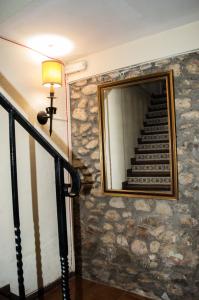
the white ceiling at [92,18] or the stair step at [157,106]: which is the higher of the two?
the white ceiling at [92,18]

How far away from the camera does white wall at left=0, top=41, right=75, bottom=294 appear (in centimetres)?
206

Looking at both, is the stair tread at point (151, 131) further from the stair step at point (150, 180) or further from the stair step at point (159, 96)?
the stair step at point (150, 180)

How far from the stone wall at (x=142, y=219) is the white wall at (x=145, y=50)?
0.07 metres

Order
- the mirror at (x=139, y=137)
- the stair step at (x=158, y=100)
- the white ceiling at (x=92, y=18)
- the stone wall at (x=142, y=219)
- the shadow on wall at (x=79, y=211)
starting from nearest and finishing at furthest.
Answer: the white ceiling at (x=92, y=18) < the stone wall at (x=142, y=219) < the mirror at (x=139, y=137) < the stair step at (x=158, y=100) < the shadow on wall at (x=79, y=211)

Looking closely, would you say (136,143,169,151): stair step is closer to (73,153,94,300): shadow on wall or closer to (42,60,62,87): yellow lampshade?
(73,153,94,300): shadow on wall

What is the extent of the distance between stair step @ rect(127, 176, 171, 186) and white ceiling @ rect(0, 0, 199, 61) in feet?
4.26

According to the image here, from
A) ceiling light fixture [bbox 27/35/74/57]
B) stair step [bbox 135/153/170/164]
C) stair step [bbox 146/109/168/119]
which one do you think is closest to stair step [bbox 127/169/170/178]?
stair step [bbox 135/153/170/164]

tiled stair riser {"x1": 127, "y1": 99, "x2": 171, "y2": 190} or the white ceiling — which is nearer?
the white ceiling

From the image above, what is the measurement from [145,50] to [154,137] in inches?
32.2

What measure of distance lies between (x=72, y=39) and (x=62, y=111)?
77 centimetres

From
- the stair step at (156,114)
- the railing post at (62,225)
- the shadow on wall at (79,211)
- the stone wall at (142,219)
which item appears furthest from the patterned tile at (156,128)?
the railing post at (62,225)

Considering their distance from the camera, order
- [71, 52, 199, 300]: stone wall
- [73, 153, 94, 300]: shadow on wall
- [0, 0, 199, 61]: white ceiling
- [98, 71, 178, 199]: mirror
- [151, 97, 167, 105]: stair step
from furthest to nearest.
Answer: [73, 153, 94, 300]: shadow on wall, [151, 97, 167, 105]: stair step, [98, 71, 178, 199]: mirror, [71, 52, 199, 300]: stone wall, [0, 0, 199, 61]: white ceiling

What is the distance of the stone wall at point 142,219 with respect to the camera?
6.57ft

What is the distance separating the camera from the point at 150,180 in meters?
2.30
